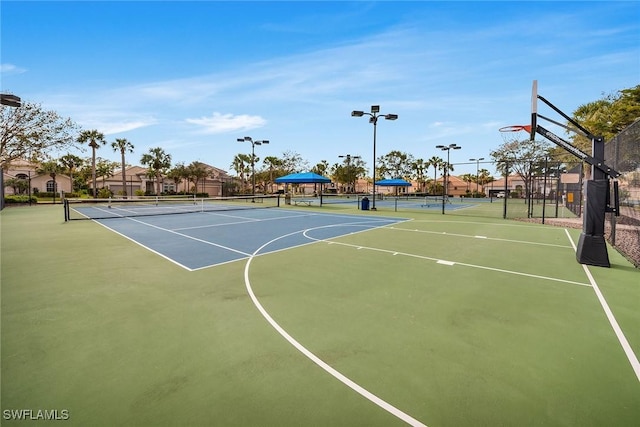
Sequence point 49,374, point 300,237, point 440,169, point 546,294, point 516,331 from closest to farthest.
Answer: point 49,374, point 516,331, point 546,294, point 300,237, point 440,169

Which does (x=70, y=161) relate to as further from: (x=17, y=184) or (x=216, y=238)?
(x=216, y=238)

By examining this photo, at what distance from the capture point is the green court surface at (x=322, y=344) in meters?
2.96

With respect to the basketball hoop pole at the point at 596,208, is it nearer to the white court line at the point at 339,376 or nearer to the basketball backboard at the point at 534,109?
the basketball backboard at the point at 534,109

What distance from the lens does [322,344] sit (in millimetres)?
4129

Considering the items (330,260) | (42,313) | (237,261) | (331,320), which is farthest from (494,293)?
(42,313)

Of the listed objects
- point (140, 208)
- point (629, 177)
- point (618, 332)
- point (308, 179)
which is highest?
point (308, 179)

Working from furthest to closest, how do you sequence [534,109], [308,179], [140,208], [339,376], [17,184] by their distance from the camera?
1. [17,184]
2. [308,179]
3. [140,208]
4. [534,109]
5. [339,376]

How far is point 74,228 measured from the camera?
599 inches

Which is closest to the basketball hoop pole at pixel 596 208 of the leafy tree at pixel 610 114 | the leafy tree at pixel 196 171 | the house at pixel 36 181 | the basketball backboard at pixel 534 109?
the basketball backboard at pixel 534 109

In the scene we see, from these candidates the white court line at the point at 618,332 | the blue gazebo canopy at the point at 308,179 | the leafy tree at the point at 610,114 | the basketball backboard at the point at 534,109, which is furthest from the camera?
the blue gazebo canopy at the point at 308,179

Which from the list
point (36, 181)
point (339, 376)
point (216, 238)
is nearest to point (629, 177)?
point (339, 376)

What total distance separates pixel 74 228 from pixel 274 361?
16282mm

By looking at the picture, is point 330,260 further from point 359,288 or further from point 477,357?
point 477,357

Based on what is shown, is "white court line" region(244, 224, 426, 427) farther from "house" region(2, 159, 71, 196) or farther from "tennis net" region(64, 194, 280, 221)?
"house" region(2, 159, 71, 196)
